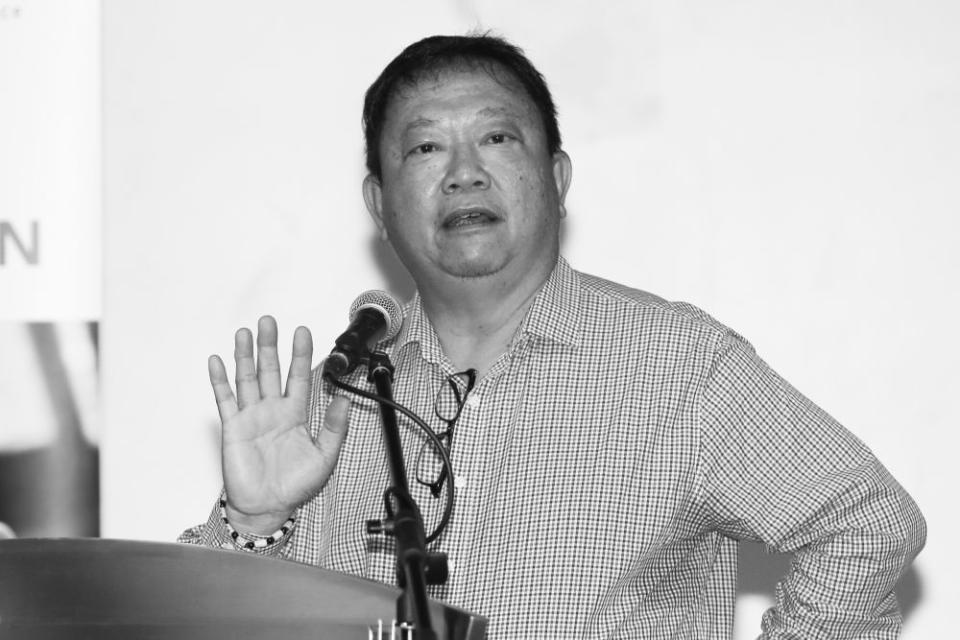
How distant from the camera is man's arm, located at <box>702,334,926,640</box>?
2041mm

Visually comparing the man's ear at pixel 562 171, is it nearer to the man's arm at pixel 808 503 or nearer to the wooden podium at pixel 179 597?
the man's arm at pixel 808 503

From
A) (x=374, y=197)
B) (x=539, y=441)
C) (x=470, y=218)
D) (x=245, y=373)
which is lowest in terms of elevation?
(x=539, y=441)

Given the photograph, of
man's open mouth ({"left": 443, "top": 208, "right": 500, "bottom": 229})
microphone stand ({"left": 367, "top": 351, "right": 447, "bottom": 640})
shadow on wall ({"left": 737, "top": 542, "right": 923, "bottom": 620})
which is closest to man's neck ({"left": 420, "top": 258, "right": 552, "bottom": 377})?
man's open mouth ({"left": 443, "top": 208, "right": 500, "bottom": 229})

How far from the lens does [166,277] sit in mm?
3096

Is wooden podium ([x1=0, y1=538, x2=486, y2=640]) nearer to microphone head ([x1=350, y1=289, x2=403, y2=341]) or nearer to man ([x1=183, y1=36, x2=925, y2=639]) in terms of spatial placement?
microphone head ([x1=350, y1=289, x2=403, y2=341])

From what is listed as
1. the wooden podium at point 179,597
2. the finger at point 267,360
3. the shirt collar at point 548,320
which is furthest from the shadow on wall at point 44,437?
the wooden podium at point 179,597

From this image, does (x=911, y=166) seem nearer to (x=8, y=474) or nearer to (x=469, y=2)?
(x=469, y=2)

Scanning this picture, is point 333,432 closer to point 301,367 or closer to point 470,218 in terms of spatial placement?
point 301,367

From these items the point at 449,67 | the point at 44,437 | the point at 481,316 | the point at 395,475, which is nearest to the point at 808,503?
the point at 481,316

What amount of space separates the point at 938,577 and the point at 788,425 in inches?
34.1

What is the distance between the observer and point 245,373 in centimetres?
205

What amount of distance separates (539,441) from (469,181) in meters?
0.47

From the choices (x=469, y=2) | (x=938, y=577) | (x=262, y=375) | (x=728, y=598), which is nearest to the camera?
(x=262, y=375)

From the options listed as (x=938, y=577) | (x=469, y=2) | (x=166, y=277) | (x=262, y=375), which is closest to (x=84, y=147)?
(x=166, y=277)
